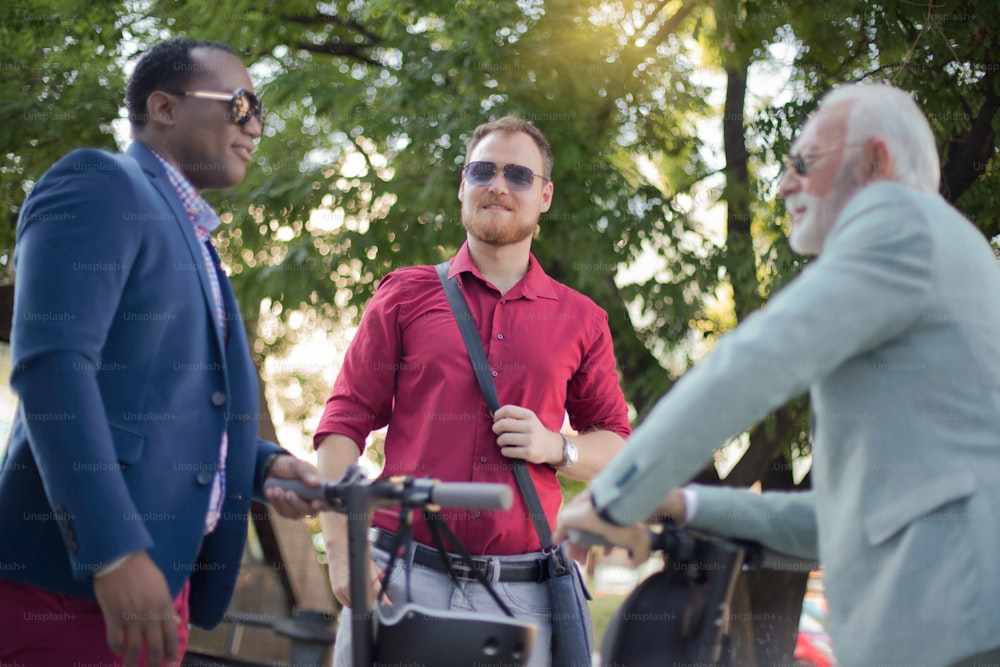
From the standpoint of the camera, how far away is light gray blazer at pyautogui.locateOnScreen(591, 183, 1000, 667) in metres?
1.88

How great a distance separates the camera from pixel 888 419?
197cm

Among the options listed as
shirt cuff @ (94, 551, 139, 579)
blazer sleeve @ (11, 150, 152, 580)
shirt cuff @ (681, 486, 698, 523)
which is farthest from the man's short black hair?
shirt cuff @ (681, 486, 698, 523)

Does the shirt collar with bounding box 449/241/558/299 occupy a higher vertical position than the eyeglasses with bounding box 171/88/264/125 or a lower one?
lower

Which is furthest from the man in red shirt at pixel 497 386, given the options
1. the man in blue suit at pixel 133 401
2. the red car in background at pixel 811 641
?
the red car in background at pixel 811 641

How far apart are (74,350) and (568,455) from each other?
5.75 ft

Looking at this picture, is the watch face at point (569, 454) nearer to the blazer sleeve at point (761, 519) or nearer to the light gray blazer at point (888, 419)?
the blazer sleeve at point (761, 519)

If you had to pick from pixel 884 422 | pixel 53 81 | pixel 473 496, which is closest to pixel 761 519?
pixel 884 422

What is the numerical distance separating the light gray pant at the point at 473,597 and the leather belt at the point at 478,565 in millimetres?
13

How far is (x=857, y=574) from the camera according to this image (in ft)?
6.47

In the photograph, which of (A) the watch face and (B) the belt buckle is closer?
(B) the belt buckle

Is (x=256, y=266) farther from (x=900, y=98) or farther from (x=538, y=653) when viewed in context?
(x=900, y=98)

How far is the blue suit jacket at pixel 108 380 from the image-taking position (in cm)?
209

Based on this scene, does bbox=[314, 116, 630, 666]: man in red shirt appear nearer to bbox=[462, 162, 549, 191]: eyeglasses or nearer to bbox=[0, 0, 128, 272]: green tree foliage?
bbox=[462, 162, 549, 191]: eyeglasses

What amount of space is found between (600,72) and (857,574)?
18.8 ft
